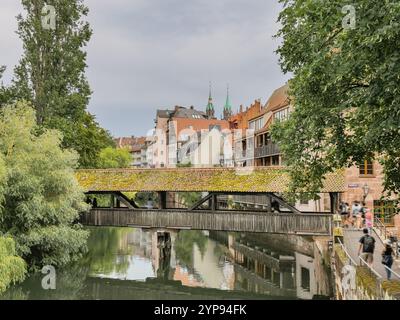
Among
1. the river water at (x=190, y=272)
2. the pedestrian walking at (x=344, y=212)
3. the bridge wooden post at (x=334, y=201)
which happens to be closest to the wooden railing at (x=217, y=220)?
the bridge wooden post at (x=334, y=201)

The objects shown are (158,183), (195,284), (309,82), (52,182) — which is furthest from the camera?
(158,183)

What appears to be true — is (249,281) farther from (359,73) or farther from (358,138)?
(359,73)

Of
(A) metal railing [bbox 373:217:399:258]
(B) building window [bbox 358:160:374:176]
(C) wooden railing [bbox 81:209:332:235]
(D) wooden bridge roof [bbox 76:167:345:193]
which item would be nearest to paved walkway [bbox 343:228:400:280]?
(A) metal railing [bbox 373:217:399:258]

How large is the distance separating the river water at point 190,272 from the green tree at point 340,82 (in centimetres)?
708

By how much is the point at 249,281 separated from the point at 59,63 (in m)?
15.6

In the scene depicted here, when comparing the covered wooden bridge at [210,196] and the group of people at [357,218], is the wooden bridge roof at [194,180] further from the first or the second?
the group of people at [357,218]

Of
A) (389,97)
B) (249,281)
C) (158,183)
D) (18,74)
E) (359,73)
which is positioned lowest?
(249,281)

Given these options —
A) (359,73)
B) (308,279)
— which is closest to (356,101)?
(359,73)

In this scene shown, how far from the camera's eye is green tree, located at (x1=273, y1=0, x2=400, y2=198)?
6.61m

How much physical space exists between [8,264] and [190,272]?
922 cm

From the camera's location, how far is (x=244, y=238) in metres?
30.1

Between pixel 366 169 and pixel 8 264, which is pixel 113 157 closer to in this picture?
pixel 366 169

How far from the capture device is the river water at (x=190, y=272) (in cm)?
1543

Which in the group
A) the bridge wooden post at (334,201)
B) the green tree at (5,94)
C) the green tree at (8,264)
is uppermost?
the green tree at (5,94)
